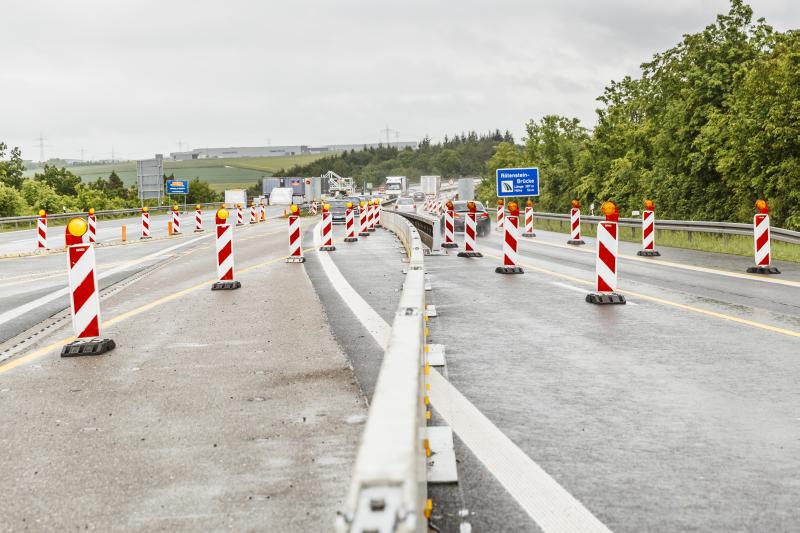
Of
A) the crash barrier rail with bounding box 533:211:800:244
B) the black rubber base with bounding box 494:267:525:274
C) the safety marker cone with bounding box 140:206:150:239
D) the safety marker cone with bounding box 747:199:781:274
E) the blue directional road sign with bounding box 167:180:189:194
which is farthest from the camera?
the blue directional road sign with bounding box 167:180:189:194

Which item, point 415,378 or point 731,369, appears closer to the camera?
point 415,378

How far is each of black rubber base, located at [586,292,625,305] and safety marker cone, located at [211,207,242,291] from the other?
6.15m

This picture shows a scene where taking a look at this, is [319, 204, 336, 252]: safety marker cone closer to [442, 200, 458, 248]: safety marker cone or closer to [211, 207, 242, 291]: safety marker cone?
[442, 200, 458, 248]: safety marker cone

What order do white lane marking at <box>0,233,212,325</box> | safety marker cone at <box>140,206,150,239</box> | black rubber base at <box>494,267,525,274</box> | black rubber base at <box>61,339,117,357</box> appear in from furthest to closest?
safety marker cone at <box>140,206,150,239</box> < black rubber base at <box>494,267,525,274</box> < white lane marking at <box>0,233,212,325</box> < black rubber base at <box>61,339,117,357</box>

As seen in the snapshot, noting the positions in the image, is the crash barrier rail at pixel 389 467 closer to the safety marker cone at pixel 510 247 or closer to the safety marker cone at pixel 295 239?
the safety marker cone at pixel 510 247

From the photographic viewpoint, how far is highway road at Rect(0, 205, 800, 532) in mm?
4277

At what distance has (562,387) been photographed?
7027 mm

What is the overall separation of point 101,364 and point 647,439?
5.28 m

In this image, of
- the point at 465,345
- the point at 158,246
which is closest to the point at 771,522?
the point at 465,345

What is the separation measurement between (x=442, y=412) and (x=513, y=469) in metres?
1.37

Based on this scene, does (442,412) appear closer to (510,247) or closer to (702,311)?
(702,311)

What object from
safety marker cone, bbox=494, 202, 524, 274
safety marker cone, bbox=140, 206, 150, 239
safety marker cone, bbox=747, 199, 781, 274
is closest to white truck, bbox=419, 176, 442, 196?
safety marker cone, bbox=140, 206, 150, 239

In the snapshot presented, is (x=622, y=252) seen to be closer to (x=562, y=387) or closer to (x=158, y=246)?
(x=158, y=246)

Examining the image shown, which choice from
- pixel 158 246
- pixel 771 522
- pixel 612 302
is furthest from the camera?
pixel 158 246
